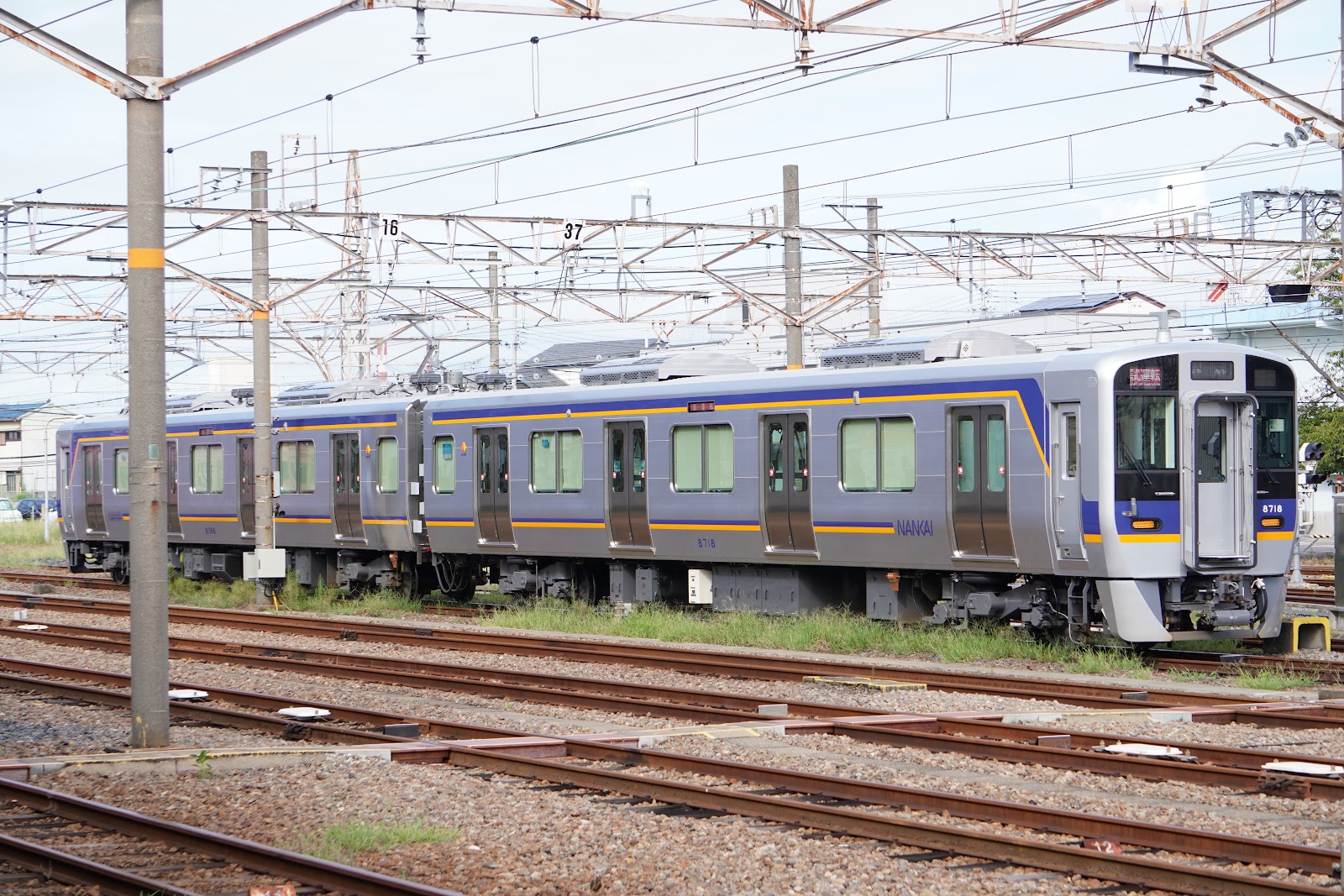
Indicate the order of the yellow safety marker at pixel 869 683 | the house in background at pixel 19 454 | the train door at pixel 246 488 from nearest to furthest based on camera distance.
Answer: the yellow safety marker at pixel 869 683 → the train door at pixel 246 488 → the house in background at pixel 19 454

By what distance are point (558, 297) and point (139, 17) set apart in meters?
21.0

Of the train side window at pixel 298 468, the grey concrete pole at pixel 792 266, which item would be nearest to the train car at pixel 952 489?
the train side window at pixel 298 468

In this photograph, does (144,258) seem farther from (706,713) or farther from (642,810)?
(706,713)

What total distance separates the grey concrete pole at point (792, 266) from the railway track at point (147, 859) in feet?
59.9

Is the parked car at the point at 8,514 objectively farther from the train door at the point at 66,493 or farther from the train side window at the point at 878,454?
the train side window at the point at 878,454

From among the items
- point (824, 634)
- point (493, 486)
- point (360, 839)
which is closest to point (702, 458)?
point (824, 634)

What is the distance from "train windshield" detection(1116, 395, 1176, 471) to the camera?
15945 millimetres

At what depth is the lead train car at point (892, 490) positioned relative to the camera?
1608cm

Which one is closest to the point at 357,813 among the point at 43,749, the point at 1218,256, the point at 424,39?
the point at 43,749

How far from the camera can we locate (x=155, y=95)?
36.9 feet

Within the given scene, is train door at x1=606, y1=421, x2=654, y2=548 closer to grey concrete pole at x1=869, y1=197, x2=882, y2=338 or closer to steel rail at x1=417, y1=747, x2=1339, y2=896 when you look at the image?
grey concrete pole at x1=869, y1=197, x2=882, y2=338

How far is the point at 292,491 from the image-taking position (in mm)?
27656

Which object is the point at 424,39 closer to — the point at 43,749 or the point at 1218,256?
the point at 43,749

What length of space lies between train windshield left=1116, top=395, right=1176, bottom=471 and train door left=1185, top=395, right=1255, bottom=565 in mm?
245
